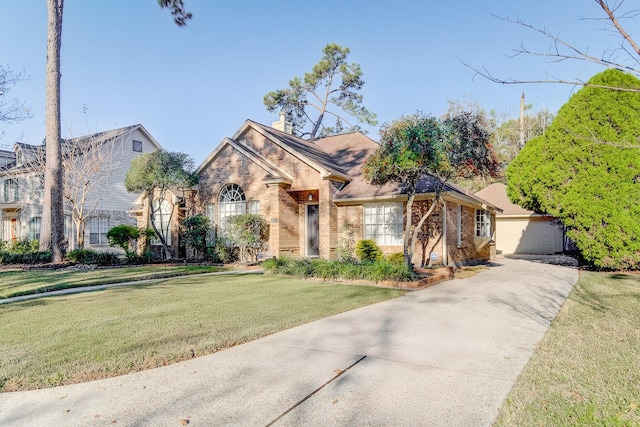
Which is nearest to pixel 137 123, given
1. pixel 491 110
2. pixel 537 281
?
pixel 537 281

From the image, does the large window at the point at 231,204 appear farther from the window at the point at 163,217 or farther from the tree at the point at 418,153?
the tree at the point at 418,153

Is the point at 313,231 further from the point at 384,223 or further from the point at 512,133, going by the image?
the point at 512,133

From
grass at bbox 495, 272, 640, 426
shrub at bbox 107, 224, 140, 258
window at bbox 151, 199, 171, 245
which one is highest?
window at bbox 151, 199, 171, 245

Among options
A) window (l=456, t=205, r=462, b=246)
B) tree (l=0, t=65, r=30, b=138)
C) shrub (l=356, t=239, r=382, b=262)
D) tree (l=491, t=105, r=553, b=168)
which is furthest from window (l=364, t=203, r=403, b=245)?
tree (l=491, t=105, r=553, b=168)

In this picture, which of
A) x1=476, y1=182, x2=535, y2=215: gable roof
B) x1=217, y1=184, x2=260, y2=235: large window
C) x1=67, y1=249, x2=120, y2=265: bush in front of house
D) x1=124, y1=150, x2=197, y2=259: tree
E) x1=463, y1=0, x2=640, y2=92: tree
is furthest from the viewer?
x1=476, y1=182, x2=535, y2=215: gable roof

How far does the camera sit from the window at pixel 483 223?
19.5 m

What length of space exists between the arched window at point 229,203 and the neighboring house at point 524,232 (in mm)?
16645

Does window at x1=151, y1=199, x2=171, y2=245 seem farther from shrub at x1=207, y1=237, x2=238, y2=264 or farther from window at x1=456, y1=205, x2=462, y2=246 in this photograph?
window at x1=456, y1=205, x2=462, y2=246

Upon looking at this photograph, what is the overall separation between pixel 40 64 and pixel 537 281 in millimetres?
21531

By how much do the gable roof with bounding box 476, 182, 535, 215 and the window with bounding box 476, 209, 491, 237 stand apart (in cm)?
586

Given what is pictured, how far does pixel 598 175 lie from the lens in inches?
525

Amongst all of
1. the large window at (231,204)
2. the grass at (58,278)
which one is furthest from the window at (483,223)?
the grass at (58,278)

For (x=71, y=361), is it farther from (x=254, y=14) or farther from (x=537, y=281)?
(x=254, y=14)

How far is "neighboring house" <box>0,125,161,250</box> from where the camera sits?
22328 mm
